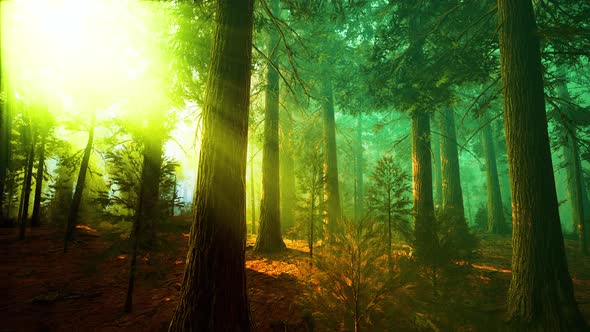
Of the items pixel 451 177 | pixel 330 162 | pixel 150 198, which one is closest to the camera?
pixel 150 198

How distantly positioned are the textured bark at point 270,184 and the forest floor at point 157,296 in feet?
2.23

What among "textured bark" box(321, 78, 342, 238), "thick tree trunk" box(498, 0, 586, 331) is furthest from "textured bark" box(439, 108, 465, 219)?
"thick tree trunk" box(498, 0, 586, 331)

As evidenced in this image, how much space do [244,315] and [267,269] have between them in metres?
3.99

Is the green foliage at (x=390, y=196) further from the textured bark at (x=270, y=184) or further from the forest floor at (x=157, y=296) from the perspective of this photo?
the textured bark at (x=270, y=184)

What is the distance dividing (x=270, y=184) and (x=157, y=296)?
5.04m

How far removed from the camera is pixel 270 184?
30.9 ft

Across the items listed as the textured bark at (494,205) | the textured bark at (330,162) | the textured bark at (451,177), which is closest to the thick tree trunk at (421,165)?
the textured bark at (451,177)

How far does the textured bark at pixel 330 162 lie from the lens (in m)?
12.2

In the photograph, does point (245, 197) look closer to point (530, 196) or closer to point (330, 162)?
point (530, 196)

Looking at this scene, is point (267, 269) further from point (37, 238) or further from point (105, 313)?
point (37, 238)

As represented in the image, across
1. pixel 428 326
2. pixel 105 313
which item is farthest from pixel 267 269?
pixel 428 326

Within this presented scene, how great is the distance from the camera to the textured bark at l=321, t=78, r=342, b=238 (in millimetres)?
12164

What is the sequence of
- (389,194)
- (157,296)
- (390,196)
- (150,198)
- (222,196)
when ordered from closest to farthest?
(222,196)
(150,198)
(157,296)
(389,194)
(390,196)

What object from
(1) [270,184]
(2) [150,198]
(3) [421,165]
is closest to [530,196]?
(3) [421,165]
